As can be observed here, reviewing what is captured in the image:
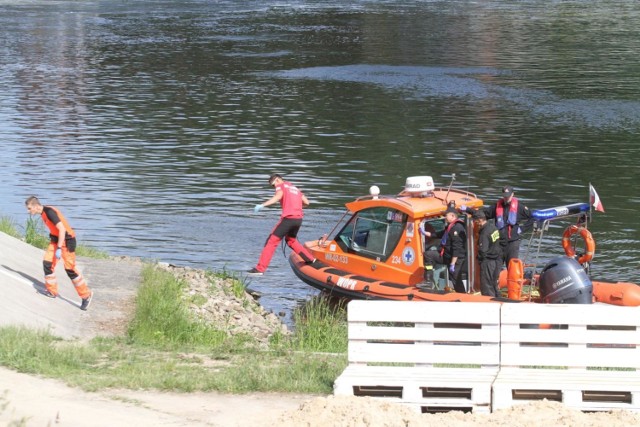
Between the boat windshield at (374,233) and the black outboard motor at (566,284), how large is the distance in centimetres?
397

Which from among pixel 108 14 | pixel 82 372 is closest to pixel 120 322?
pixel 82 372

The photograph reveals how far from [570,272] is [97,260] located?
9144 millimetres

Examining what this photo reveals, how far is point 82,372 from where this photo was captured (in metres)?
12.4

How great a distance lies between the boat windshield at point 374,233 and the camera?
18.9 metres

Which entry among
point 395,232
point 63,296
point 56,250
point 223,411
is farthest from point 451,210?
point 223,411

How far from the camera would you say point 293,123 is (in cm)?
4094

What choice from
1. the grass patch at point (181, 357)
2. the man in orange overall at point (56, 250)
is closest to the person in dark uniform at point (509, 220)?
the grass patch at point (181, 357)

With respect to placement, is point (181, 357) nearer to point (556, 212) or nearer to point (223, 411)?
point (223, 411)

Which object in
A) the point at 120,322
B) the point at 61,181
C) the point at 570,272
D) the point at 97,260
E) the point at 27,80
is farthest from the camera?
the point at 27,80

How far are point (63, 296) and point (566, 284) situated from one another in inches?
302

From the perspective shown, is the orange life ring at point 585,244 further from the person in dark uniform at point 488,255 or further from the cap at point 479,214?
the cap at point 479,214

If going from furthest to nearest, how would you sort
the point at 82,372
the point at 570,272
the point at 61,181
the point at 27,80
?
the point at 27,80 < the point at 61,181 < the point at 570,272 < the point at 82,372

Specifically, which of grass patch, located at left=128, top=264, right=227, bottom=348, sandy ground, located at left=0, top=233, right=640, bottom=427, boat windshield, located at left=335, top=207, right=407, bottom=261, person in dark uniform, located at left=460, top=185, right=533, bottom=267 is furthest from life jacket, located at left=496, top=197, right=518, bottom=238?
sandy ground, located at left=0, top=233, right=640, bottom=427

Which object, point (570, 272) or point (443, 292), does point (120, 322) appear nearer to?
point (443, 292)
